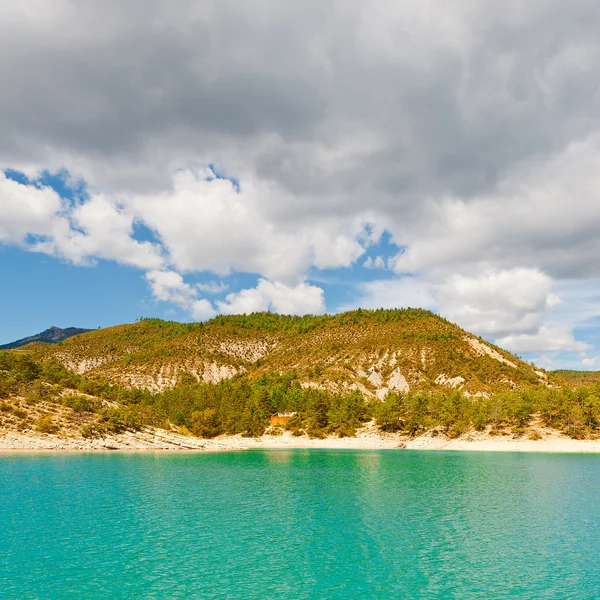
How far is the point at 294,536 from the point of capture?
39250 millimetres

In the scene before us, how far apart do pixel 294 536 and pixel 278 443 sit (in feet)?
381

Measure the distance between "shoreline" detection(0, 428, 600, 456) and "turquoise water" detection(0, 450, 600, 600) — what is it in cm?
4209

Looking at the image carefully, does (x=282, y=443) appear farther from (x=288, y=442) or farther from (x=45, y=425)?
(x=45, y=425)

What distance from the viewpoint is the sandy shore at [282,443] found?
110 metres

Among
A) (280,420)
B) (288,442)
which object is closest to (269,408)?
(280,420)

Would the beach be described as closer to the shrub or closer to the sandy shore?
the sandy shore

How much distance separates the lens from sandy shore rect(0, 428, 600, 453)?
10956 centimetres

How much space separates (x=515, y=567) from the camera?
3241 centimetres

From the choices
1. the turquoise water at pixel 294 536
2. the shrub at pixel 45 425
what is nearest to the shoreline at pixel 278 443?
the shrub at pixel 45 425

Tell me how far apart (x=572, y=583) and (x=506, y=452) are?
102103mm

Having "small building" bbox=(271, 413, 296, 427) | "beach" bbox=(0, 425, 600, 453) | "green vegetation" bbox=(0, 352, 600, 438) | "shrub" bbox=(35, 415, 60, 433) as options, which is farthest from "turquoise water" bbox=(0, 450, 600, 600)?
"small building" bbox=(271, 413, 296, 427)

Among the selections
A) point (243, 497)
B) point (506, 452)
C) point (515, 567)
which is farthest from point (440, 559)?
point (506, 452)

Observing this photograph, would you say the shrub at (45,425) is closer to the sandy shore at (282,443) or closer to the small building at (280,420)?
the sandy shore at (282,443)

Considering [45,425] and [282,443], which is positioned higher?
[45,425]
